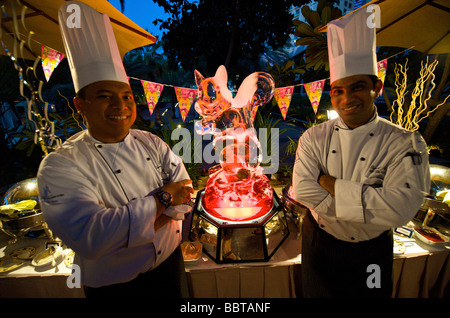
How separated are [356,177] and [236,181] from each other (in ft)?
4.10

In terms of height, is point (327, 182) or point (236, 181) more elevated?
point (327, 182)

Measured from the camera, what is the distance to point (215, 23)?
7.32 meters

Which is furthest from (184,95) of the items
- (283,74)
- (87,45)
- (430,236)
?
(430,236)

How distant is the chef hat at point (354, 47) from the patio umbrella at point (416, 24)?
82cm

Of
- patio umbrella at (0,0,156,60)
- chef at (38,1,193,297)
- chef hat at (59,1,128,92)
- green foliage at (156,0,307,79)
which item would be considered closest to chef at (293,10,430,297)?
chef at (38,1,193,297)

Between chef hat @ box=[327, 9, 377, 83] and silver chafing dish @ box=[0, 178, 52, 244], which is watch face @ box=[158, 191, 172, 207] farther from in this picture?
silver chafing dish @ box=[0, 178, 52, 244]

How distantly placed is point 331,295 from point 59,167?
2.39 m

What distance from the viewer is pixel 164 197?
147 cm

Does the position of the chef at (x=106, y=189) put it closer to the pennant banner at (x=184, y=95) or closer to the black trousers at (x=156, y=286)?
the black trousers at (x=156, y=286)

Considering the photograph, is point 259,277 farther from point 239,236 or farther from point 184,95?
point 184,95

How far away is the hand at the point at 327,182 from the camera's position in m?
1.62

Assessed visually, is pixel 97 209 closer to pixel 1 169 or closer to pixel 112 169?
pixel 112 169

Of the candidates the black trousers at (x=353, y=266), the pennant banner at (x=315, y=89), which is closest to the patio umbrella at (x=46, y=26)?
the pennant banner at (x=315, y=89)
